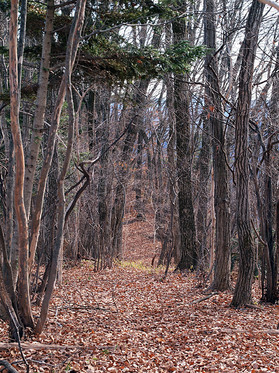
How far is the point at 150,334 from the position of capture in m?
5.57

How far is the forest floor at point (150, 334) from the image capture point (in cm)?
429

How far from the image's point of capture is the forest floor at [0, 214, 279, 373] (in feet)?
14.1

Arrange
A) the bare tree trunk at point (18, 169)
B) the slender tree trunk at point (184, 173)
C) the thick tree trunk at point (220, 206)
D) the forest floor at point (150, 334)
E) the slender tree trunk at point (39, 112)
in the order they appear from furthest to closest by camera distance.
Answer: the slender tree trunk at point (184, 173) < the thick tree trunk at point (220, 206) < the slender tree trunk at point (39, 112) < the forest floor at point (150, 334) < the bare tree trunk at point (18, 169)

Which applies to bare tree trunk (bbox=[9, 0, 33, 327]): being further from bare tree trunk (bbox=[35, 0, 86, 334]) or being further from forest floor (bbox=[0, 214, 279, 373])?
forest floor (bbox=[0, 214, 279, 373])

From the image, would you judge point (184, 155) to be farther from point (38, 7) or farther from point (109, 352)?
point (109, 352)

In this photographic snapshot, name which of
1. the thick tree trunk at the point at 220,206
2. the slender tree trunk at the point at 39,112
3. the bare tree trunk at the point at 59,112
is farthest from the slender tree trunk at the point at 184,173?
the bare tree trunk at the point at 59,112

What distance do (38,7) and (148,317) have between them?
5933 millimetres

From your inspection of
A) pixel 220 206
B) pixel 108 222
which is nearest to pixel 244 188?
pixel 220 206

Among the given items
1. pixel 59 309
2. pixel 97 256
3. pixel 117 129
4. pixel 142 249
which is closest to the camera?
pixel 59 309

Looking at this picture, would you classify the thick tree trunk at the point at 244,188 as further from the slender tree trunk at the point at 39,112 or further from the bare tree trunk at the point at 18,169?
the bare tree trunk at the point at 18,169

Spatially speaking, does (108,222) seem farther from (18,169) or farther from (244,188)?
(18,169)

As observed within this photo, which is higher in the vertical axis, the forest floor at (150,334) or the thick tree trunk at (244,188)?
the thick tree trunk at (244,188)

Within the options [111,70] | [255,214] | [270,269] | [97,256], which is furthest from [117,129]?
[270,269]

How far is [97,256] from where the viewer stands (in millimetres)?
11922
